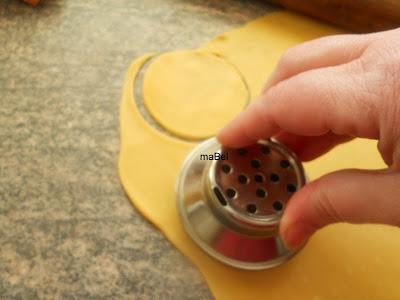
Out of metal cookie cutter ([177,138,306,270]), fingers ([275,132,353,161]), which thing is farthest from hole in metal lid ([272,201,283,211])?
fingers ([275,132,353,161])

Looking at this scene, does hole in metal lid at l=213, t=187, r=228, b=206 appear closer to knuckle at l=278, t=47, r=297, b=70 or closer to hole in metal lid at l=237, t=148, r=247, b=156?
hole in metal lid at l=237, t=148, r=247, b=156

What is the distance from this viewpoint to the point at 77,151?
663mm

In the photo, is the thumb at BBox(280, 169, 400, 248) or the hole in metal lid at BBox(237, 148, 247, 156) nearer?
the thumb at BBox(280, 169, 400, 248)

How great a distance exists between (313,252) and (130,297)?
0.87 feet

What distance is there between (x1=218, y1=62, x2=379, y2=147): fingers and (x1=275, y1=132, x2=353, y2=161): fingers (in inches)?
3.9

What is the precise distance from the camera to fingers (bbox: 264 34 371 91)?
1.72 feet

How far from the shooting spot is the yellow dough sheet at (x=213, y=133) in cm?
60

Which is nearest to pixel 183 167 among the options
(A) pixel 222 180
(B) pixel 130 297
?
(A) pixel 222 180

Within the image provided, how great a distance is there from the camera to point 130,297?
572 millimetres

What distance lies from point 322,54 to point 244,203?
0.22 m

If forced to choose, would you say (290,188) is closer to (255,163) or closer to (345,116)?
(255,163)

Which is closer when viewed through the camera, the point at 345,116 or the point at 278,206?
the point at 345,116

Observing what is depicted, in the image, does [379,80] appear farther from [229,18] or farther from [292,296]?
[229,18]

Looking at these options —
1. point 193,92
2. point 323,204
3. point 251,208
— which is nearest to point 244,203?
point 251,208
